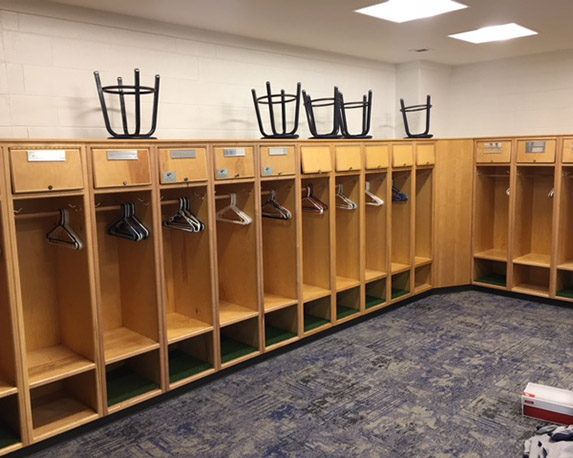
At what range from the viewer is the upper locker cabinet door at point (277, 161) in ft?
12.9

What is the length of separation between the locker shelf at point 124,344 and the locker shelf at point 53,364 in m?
0.16

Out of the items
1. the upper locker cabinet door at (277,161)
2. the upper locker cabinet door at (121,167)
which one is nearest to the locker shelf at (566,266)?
the upper locker cabinet door at (277,161)

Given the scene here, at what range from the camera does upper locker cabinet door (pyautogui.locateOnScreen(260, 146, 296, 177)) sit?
154 inches

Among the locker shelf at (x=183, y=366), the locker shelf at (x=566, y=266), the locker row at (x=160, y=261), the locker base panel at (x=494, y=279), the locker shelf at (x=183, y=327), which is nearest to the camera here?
the locker row at (x=160, y=261)

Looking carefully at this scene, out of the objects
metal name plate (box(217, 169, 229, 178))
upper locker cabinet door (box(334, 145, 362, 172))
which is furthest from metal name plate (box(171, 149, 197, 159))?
upper locker cabinet door (box(334, 145, 362, 172))

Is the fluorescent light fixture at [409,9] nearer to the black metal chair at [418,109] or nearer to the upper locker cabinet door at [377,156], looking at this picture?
the upper locker cabinet door at [377,156]

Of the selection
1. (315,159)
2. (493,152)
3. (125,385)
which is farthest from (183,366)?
(493,152)

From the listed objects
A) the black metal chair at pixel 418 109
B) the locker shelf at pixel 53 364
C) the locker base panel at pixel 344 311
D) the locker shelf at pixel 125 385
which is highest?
the black metal chair at pixel 418 109

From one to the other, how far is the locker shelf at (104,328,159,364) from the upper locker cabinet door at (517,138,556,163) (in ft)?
12.9

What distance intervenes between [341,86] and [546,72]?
7.21 ft

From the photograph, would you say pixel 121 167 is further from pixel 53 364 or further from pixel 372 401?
pixel 372 401

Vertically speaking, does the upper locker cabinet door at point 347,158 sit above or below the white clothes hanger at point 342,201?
above

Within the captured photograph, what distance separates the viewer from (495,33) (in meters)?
4.76

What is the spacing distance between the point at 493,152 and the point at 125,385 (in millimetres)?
4102
